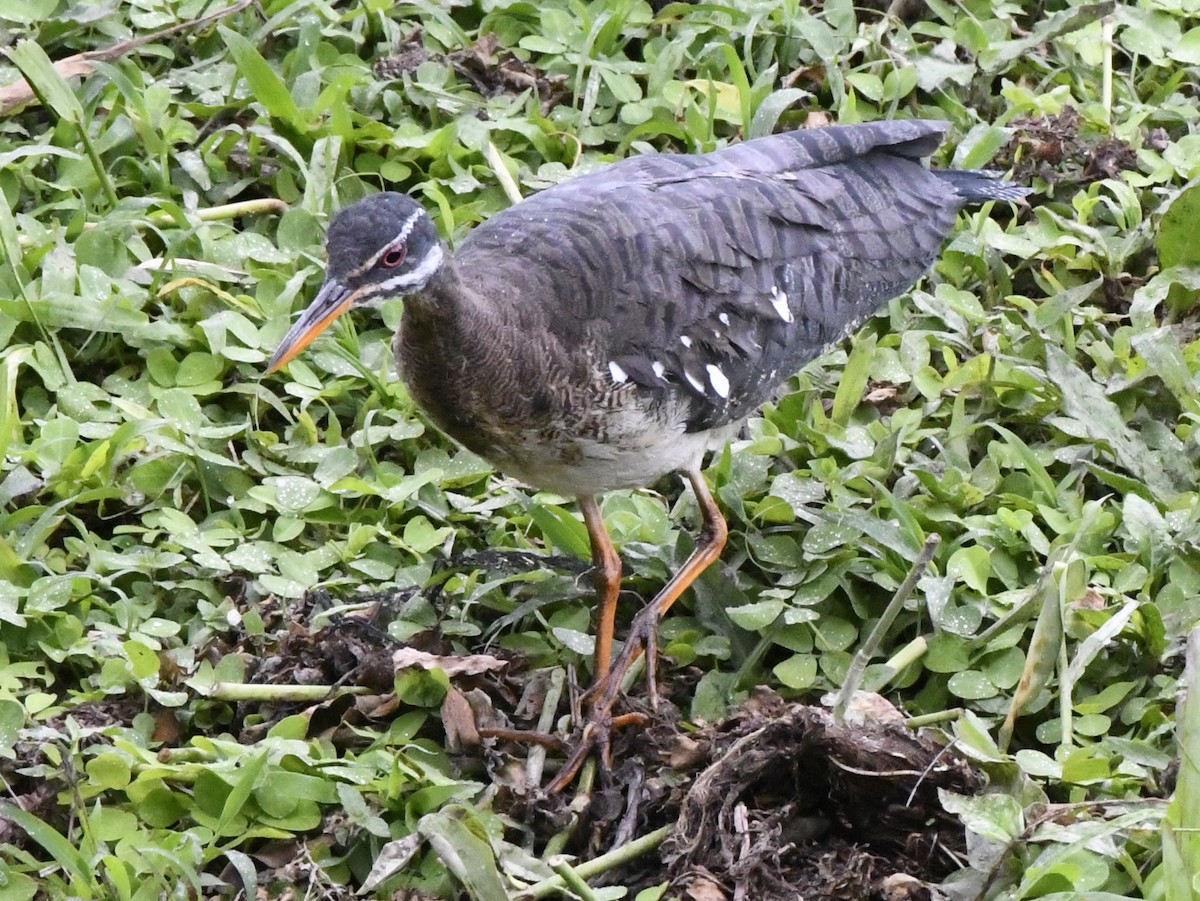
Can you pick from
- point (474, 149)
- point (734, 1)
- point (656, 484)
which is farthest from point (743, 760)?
point (734, 1)

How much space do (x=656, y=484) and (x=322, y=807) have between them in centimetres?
180

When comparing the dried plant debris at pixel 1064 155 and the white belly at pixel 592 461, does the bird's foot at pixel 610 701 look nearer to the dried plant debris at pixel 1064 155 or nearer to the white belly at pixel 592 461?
the white belly at pixel 592 461

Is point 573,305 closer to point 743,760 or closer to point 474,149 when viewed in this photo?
point 743,760

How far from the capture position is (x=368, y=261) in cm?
414

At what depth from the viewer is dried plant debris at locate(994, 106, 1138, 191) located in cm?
645

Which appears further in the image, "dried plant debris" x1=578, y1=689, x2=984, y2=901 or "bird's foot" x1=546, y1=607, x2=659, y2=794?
"bird's foot" x1=546, y1=607, x2=659, y2=794

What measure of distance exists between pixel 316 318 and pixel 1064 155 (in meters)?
3.53

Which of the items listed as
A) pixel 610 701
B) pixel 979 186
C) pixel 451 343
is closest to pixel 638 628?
pixel 610 701

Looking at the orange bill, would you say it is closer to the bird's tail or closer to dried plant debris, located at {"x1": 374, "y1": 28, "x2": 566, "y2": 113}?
the bird's tail

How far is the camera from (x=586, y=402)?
452 cm

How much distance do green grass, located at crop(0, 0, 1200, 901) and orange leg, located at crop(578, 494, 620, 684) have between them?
14 centimetres

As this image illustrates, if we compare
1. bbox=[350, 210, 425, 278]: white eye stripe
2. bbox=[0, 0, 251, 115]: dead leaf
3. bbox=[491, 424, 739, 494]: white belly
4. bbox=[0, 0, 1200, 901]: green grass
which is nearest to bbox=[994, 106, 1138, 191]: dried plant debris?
bbox=[0, 0, 1200, 901]: green grass

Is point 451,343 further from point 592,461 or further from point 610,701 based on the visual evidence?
point 610,701

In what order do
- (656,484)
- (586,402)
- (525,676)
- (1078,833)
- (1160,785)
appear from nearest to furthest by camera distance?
(1078,833), (1160,785), (586,402), (525,676), (656,484)
